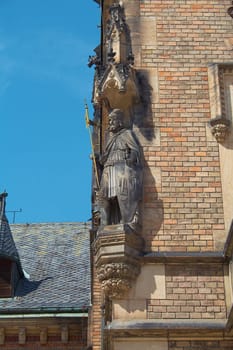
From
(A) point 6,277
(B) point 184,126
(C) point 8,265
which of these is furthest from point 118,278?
(C) point 8,265

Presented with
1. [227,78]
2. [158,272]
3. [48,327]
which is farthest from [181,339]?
[48,327]

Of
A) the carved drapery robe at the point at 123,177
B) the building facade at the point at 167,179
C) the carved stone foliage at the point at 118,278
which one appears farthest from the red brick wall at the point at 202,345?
the carved drapery robe at the point at 123,177

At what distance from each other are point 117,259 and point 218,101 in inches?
119

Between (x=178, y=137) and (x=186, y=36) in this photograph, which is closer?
(x=178, y=137)

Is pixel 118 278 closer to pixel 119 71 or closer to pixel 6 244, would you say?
pixel 119 71

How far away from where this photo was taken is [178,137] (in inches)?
482

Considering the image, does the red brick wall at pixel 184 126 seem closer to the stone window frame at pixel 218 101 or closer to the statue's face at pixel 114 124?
the stone window frame at pixel 218 101

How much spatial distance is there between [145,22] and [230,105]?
1964mm

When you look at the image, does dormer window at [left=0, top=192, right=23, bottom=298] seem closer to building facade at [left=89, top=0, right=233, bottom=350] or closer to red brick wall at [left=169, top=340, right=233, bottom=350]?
building facade at [left=89, top=0, right=233, bottom=350]

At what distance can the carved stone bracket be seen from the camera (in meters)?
11.0

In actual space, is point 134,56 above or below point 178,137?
above

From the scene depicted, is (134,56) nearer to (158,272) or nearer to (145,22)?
(145,22)

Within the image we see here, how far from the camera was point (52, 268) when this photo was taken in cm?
2197

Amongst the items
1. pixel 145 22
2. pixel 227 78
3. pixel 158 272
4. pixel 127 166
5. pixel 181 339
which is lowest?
pixel 181 339
